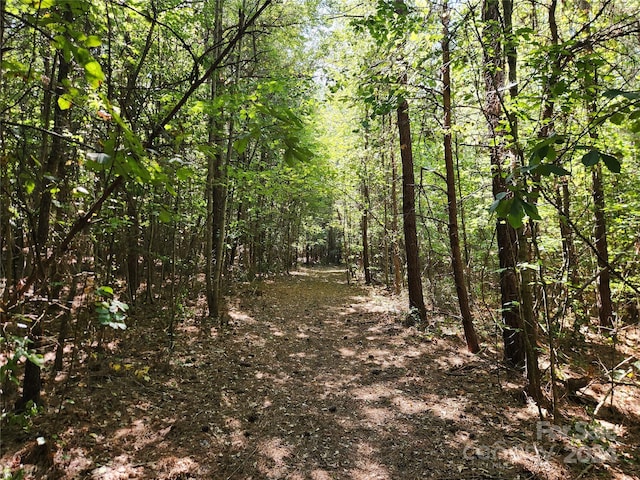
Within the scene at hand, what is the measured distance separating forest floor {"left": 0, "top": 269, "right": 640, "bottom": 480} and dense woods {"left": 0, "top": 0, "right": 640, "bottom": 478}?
1.22 ft

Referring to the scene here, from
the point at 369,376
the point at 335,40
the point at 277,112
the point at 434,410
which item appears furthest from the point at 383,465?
the point at 335,40

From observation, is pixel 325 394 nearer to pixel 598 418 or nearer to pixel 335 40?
pixel 598 418

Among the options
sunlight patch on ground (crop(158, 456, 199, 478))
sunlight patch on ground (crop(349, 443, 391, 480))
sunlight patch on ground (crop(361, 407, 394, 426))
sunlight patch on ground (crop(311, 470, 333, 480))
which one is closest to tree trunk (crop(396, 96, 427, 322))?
sunlight patch on ground (crop(361, 407, 394, 426))

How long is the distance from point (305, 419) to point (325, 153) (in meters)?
10.9

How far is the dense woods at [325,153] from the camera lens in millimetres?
Result: 1895

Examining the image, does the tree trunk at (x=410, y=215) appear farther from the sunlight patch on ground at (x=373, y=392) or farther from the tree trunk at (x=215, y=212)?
the tree trunk at (x=215, y=212)

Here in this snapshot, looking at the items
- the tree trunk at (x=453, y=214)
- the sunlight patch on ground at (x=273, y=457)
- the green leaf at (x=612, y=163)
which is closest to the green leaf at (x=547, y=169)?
the green leaf at (x=612, y=163)

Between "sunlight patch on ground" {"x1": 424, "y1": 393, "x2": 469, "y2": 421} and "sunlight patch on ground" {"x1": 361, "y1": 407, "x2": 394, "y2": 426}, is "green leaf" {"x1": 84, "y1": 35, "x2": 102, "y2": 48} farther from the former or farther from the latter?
"sunlight patch on ground" {"x1": 424, "y1": 393, "x2": 469, "y2": 421}

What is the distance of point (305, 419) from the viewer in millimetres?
4859

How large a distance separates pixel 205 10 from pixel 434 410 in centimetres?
974

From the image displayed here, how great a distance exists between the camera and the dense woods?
74.6 inches

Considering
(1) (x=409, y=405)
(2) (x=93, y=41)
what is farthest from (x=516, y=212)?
(1) (x=409, y=405)

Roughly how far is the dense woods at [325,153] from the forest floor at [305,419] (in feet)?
1.22

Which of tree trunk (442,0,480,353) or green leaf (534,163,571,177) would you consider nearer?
green leaf (534,163,571,177)
